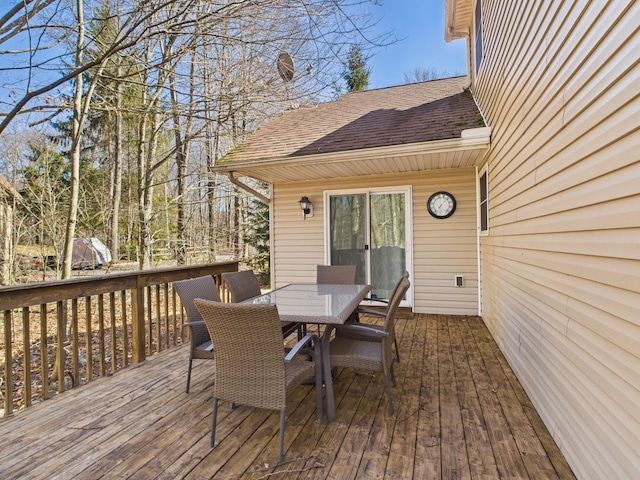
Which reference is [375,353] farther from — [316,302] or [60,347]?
[60,347]

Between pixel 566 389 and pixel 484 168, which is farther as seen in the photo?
pixel 484 168

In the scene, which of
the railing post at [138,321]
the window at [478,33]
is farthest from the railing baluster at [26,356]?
the window at [478,33]

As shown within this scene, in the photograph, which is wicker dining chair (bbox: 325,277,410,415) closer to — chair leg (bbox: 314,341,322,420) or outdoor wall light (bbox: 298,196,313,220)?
chair leg (bbox: 314,341,322,420)

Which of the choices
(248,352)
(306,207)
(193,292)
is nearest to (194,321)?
(193,292)

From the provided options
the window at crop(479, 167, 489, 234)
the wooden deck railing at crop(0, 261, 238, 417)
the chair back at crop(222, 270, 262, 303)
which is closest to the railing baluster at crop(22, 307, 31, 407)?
the wooden deck railing at crop(0, 261, 238, 417)

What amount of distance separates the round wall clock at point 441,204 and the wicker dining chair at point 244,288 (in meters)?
2.88

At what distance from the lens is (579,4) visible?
5.29 ft

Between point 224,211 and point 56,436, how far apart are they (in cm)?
1008

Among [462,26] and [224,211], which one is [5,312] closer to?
[462,26]

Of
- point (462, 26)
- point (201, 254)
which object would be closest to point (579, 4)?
point (462, 26)

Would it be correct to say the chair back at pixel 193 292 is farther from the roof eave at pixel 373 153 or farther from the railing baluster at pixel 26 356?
the roof eave at pixel 373 153

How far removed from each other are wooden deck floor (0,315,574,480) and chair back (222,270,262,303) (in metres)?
0.77

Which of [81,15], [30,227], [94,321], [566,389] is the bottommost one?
[94,321]

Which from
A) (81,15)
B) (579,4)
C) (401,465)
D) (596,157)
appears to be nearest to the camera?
(596,157)
